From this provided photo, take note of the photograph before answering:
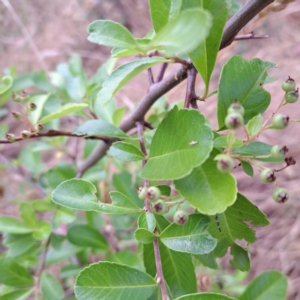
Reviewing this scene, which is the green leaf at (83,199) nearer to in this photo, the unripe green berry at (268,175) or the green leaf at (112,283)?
the green leaf at (112,283)

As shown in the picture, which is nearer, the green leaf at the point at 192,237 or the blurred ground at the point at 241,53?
the green leaf at the point at 192,237

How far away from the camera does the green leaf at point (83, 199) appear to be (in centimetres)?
48

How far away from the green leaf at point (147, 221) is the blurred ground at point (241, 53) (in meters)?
0.37

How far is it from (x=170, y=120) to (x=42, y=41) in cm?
319

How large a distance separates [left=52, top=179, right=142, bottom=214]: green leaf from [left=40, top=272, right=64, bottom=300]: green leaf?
41cm

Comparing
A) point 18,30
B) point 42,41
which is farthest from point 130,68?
point 18,30

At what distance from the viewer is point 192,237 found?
19.0 inches

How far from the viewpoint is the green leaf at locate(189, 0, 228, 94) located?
1.54 feet

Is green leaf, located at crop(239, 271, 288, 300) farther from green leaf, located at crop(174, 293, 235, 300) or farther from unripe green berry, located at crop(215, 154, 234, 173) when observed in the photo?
unripe green berry, located at crop(215, 154, 234, 173)

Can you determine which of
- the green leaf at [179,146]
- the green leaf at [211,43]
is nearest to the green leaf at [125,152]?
the green leaf at [179,146]

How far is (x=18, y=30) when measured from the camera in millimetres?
3477

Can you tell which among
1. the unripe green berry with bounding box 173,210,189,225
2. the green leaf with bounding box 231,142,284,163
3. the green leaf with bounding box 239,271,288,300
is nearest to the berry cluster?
the unripe green berry with bounding box 173,210,189,225

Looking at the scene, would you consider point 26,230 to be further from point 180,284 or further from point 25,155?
point 25,155

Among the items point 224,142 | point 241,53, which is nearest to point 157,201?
point 224,142
